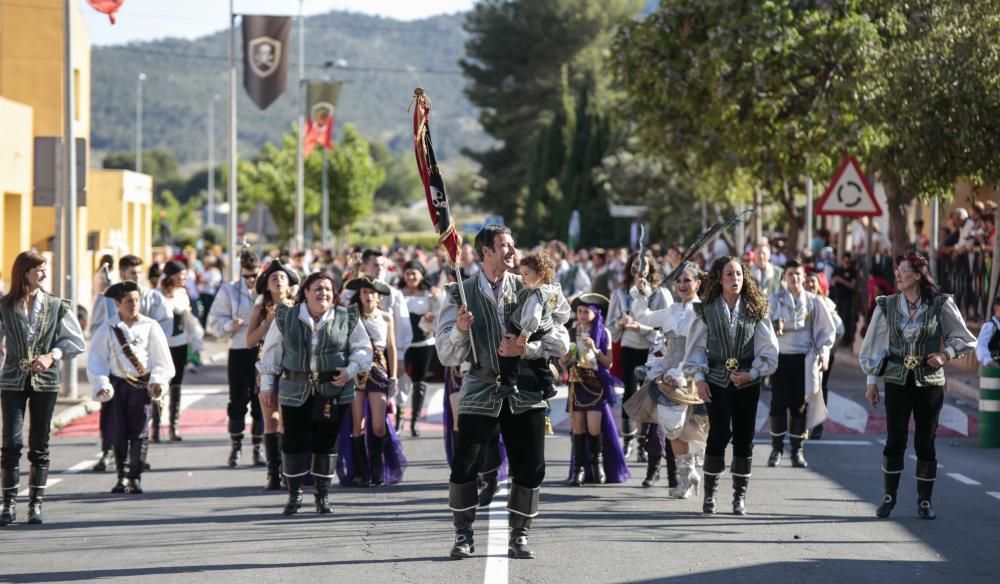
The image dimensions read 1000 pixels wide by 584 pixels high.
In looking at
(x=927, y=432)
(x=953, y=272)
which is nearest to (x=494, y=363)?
(x=927, y=432)

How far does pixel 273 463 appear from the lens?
12.4 m

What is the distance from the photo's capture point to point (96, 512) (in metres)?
11.2

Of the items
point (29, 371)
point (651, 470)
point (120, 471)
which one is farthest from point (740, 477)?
point (29, 371)

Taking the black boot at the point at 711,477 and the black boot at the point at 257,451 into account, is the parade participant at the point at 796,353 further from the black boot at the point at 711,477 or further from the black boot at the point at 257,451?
the black boot at the point at 257,451

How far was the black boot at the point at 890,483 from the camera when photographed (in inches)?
430

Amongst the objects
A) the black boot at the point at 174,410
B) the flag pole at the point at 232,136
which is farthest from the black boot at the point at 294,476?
the flag pole at the point at 232,136

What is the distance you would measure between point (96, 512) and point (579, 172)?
192ft

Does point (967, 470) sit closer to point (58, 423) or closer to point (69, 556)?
point (69, 556)

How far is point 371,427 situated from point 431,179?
4.29 m

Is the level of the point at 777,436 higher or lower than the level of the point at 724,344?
lower

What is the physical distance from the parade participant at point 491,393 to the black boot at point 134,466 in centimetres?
381

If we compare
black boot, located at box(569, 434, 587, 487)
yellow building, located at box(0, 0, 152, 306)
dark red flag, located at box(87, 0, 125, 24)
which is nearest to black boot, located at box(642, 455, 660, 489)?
black boot, located at box(569, 434, 587, 487)

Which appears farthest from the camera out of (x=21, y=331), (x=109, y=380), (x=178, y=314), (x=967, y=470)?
(x=178, y=314)

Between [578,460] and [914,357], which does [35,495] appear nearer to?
[578,460]
